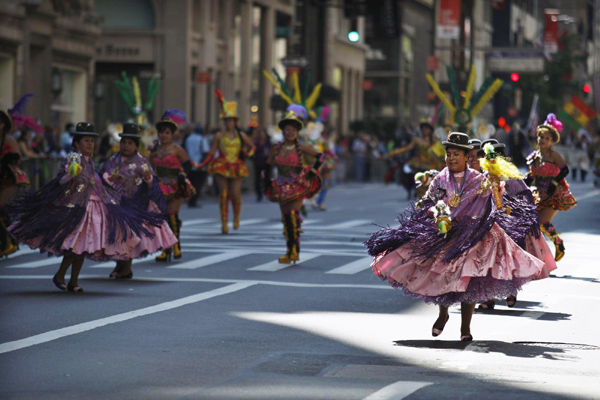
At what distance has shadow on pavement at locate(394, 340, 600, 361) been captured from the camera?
9391 millimetres

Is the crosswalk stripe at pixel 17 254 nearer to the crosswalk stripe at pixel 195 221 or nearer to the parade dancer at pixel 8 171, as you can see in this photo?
the parade dancer at pixel 8 171

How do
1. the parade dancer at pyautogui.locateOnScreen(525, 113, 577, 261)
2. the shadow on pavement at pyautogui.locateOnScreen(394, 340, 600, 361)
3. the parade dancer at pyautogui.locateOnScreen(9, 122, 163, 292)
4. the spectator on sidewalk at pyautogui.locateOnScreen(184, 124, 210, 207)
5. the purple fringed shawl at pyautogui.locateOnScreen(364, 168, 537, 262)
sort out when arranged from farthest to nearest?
the spectator on sidewalk at pyautogui.locateOnScreen(184, 124, 210, 207), the parade dancer at pyautogui.locateOnScreen(525, 113, 577, 261), the parade dancer at pyautogui.locateOnScreen(9, 122, 163, 292), the purple fringed shawl at pyautogui.locateOnScreen(364, 168, 537, 262), the shadow on pavement at pyautogui.locateOnScreen(394, 340, 600, 361)

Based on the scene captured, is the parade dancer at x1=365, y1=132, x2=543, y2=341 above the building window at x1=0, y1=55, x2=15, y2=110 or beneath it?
beneath

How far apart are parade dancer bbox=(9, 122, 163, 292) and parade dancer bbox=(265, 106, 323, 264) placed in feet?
12.3

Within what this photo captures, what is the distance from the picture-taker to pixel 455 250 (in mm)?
9836

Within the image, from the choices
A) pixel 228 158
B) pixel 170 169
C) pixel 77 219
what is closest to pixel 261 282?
pixel 77 219

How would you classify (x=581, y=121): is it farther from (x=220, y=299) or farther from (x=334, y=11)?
(x=220, y=299)

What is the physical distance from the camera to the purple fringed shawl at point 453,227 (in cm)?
992

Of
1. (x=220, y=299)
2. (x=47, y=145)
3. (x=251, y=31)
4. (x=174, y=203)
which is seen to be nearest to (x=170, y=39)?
(x=251, y=31)

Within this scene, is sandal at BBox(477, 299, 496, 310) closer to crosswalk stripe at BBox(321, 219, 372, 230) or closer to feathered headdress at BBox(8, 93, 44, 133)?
feathered headdress at BBox(8, 93, 44, 133)

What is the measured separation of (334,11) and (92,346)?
2082 inches

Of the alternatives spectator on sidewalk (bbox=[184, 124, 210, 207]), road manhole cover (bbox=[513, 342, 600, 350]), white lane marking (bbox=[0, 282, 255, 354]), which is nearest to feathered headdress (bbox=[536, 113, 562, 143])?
white lane marking (bbox=[0, 282, 255, 354])

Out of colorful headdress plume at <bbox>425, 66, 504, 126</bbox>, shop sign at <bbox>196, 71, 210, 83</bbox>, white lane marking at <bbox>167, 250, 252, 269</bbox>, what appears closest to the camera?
white lane marking at <bbox>167, 250, 252, 269</bbox>

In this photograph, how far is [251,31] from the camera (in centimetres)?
4981
